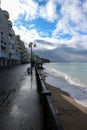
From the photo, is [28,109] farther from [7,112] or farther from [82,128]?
[82,128]

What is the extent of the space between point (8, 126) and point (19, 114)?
168 centimetres

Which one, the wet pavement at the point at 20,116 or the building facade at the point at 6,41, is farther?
the building facade at the point at 6,41

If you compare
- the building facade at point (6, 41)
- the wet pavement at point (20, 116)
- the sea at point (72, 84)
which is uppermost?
the building facade at point (6, 41)

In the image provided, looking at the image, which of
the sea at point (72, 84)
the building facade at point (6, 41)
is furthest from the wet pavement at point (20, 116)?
the building facade at point (6, 41)

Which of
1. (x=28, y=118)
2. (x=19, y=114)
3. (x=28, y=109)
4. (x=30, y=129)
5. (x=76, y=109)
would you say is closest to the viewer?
(x=30, y=129)

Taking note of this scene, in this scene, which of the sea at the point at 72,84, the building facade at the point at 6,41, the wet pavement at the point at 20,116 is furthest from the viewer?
the building facade at the point at 6,41

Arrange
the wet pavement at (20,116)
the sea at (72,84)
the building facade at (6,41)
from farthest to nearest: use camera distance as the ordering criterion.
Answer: the building facade at (6,41) → the sea at (72,84) → the wet pavement at (20,116)

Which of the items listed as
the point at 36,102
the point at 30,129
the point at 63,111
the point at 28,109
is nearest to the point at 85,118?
the point at 63,111

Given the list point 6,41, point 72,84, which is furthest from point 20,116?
point 6,41

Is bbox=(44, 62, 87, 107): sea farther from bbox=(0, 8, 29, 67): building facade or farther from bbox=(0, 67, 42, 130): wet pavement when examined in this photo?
bbox=(0, 8, 29, 67): building facade

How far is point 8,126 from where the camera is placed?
23.0ft

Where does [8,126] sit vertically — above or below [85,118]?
above

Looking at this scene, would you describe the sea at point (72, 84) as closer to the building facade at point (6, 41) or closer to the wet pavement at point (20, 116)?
the wet pavement at point (20, 116)

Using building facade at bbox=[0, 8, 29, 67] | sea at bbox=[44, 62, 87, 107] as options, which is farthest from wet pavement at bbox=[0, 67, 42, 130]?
building facade at bbox=[0, 8, 29, 67]
